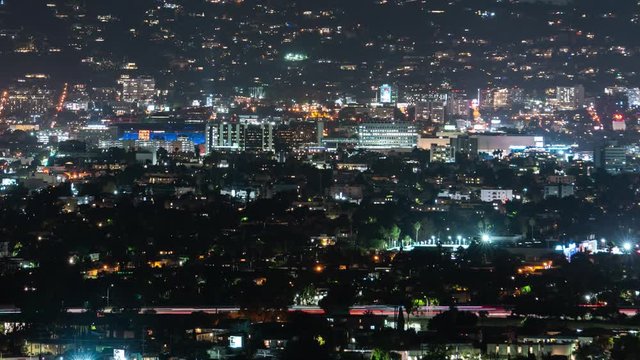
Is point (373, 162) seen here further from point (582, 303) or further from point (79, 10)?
point (582, 303)

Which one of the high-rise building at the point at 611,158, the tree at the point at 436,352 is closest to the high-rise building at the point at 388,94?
the high-rise building at the point at 611,158

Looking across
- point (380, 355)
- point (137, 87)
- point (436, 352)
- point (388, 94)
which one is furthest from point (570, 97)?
point (380, 355)

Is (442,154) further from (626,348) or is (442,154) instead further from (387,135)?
(626,348)

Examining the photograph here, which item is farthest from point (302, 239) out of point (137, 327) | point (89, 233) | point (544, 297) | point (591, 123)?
point (591, 123)

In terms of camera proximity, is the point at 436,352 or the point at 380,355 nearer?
the point at 380,355

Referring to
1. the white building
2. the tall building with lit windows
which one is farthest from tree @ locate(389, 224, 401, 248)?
the tall building with lit windows

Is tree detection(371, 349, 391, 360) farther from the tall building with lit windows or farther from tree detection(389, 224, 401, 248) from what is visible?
the tall building with lit windows

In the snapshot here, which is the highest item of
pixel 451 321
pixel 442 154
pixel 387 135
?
pixel 451 321

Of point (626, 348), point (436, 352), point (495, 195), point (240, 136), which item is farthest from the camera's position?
point (240, 136)

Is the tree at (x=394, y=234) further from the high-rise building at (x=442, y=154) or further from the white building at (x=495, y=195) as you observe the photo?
the high-rise building at (x=442, y=154)
